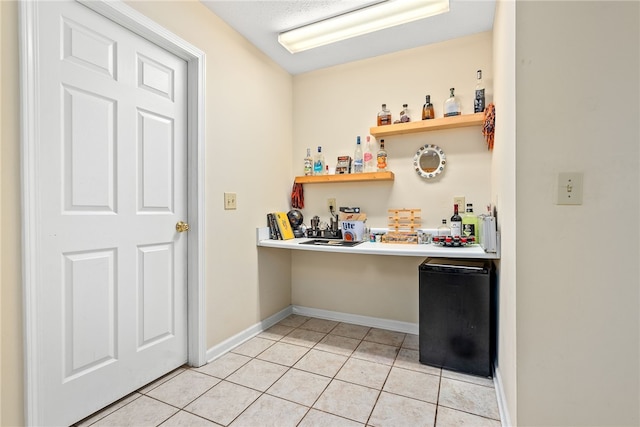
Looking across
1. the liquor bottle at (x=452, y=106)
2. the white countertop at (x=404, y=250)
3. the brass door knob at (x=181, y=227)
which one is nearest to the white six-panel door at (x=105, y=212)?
the brass door knob at (x=181, y=227)

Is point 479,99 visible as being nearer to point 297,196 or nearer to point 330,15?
point 330,15

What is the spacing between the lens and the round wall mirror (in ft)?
8.10

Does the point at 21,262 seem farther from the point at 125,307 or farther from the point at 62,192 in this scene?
the point at 125,307

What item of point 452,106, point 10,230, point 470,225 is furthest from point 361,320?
point 10,230

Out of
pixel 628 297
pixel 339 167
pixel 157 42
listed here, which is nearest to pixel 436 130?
pixel 339 167

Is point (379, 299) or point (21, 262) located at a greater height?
point (21, 262)

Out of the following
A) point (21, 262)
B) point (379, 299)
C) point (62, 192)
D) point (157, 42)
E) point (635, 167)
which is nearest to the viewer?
point (635, 167)

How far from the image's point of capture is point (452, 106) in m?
2.36

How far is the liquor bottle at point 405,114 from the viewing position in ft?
8.27

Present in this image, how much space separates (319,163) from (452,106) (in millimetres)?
1240

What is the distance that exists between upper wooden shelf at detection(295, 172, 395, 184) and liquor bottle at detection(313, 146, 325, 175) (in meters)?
0.09

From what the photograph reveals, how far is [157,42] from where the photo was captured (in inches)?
70.1

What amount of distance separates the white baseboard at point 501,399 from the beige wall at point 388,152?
32.1 inches

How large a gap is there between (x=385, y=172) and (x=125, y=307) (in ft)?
6.71
